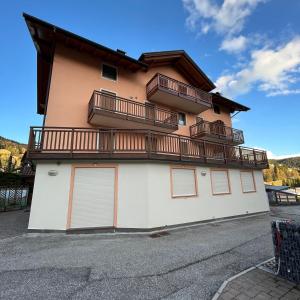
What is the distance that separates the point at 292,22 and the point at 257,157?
938 cm

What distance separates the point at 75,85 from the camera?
11.9 metres

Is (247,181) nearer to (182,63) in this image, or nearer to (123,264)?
(182,63)

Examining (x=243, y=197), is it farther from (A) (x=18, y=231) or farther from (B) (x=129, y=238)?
(A) (x=18, y=231)

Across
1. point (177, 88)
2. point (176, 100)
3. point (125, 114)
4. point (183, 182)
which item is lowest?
point (183, 182)

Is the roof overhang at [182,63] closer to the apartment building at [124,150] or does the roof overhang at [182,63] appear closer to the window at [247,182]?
the apartment building at [124,150]

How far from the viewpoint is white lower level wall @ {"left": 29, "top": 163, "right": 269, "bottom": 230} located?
804 centimetres

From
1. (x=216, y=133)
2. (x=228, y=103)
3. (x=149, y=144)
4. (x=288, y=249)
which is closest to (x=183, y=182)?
(x=149, y=144)

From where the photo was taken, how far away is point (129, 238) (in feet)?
25.0

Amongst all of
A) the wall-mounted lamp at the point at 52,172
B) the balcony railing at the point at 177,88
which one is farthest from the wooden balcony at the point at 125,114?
the wall-mounted lamp at the point at 52,172

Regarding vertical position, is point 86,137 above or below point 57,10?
below

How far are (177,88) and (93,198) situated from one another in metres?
11.5

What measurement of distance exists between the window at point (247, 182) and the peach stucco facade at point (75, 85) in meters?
9.94

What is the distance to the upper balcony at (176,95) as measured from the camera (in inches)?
563

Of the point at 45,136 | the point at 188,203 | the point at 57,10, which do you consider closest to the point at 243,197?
the point at 188,203
